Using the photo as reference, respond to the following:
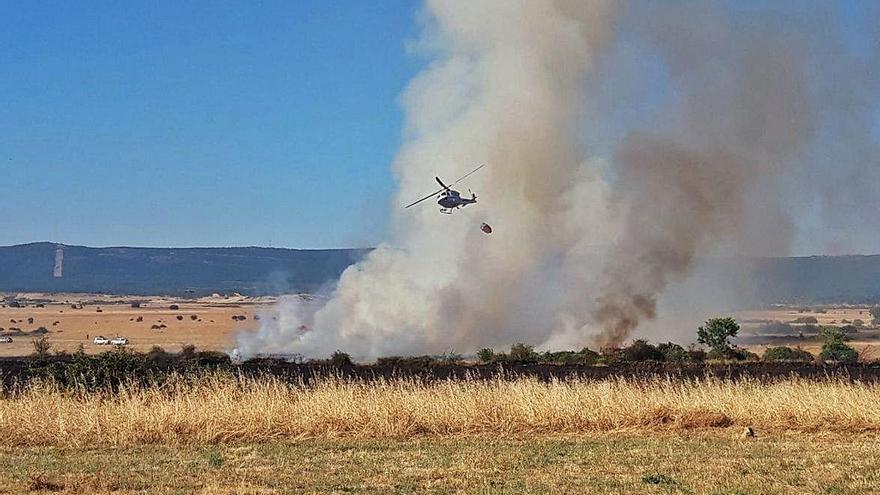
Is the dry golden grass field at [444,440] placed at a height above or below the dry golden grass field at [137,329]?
below

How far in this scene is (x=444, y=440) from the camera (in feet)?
74.6

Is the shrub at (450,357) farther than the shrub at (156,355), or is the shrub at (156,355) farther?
the shrub at (450,357)

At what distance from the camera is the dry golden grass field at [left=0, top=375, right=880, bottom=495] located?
17.0 m

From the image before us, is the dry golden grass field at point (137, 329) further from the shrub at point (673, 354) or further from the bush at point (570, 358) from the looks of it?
the shrub at point (673, 354)

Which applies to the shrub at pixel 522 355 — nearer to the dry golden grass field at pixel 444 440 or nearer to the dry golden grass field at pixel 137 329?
the dry golden grass field at pixel 137 329

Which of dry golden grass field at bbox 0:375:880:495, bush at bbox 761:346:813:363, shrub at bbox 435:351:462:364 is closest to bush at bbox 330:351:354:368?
shrub at bbox 435:351:462:364

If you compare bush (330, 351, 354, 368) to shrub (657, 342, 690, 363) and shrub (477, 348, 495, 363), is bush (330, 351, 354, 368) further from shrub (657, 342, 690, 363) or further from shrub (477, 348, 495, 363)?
shrub (657, 342, 690, 363)

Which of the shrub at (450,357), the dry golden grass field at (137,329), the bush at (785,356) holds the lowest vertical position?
the bush at (785,356)

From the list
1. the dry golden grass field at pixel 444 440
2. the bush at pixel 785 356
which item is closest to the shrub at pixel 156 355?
the dry golden grass field at pixel 444 440

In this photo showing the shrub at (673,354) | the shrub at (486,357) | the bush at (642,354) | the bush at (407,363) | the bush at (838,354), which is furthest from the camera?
the bush at (838,354)

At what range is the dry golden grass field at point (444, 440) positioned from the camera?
1695cm

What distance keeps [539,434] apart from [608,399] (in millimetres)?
2463

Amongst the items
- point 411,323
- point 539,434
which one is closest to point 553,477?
point 539,434

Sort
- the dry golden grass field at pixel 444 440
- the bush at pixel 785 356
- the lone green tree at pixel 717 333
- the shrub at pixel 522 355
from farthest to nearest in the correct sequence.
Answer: the lone green tree at pixel 717 333 < the bush at pixel 785 356 < the shrub at pixel 522 355 < the dry golden grass field at pixel 444 440
